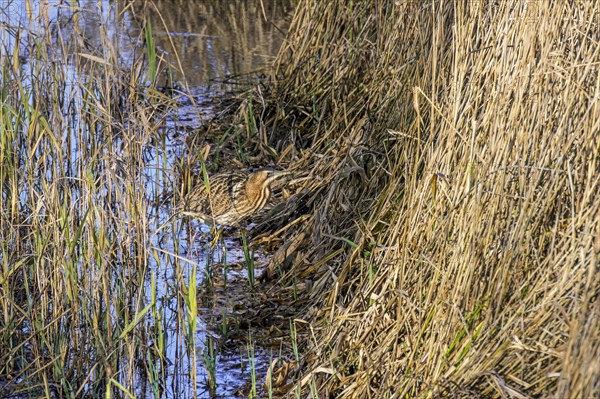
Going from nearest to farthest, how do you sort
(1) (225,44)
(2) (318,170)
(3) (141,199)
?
(3) (141,199) < (2) (318,170) < (1) (225,44)

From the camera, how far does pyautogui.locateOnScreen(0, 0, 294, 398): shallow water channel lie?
12.4 feet

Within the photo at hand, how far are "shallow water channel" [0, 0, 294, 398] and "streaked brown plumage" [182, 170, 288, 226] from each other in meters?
0.14

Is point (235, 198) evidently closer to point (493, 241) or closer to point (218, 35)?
point (493, 241)

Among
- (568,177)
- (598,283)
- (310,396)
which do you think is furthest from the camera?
(310,396)

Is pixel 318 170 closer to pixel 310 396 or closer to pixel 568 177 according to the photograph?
pixel 310 396

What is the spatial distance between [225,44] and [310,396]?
610cm

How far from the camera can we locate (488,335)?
2.88 m

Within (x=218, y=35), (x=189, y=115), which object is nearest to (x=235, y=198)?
(x=189, y=115)

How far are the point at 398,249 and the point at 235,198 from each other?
2.02 m

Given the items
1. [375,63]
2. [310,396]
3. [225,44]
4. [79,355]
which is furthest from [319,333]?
[225,44]

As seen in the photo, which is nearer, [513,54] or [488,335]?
[488,335]

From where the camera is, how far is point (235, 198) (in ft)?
17.6

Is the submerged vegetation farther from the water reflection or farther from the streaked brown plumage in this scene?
the water reflection

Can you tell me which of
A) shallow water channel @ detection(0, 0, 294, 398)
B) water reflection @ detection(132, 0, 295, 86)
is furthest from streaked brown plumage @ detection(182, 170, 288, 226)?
water reflection @ detection(132, 0, 295, 86)
